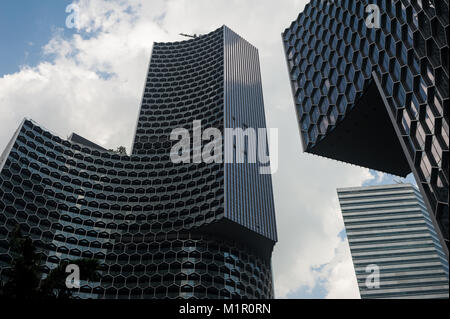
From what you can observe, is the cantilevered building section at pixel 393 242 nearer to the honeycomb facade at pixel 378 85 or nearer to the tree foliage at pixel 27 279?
the honeycomb facade at pixel 378 85

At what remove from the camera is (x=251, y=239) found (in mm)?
100938

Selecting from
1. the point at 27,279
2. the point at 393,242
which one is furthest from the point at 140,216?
the point at 27,279

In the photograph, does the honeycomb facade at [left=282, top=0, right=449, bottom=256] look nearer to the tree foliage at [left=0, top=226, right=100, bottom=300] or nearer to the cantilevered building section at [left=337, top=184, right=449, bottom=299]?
the tree foliage at [left=0, top=226, right=100, bottom=300]

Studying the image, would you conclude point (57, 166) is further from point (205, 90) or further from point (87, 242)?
point (205, 90)

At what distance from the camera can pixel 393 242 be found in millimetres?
122625

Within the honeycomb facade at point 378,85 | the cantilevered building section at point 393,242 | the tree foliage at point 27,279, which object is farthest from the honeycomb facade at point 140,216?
the tree foliage at point 27,279

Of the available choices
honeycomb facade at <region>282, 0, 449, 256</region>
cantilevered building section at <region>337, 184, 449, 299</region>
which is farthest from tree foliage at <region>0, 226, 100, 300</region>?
cantilevered building section at <region>337, 184, 449, 299</region>

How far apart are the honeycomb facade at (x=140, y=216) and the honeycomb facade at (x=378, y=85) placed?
37912 mm

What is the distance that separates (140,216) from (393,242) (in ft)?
256

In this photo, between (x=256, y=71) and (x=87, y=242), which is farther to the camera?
(x=256, y=71)

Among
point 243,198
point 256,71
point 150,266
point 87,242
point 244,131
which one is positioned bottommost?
point 150,266

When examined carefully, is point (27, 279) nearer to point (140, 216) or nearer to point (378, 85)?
point (378, 85)

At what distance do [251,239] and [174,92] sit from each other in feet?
202
